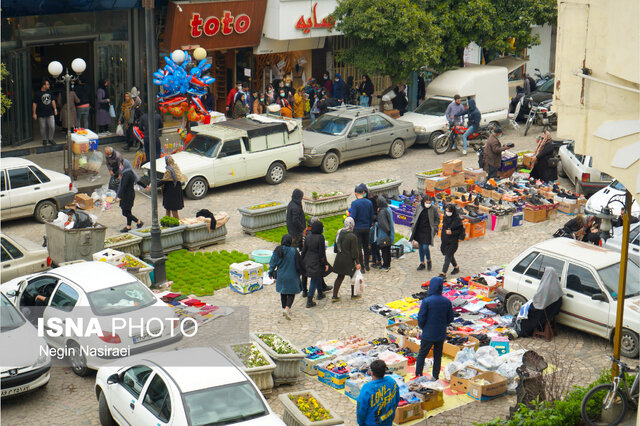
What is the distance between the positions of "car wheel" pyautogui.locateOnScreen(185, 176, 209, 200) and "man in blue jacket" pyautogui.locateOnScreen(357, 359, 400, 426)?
43.1 feet

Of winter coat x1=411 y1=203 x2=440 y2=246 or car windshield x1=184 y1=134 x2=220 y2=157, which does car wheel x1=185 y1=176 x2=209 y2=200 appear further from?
winter coat x1=411 y1=203 x2=440 y2=246

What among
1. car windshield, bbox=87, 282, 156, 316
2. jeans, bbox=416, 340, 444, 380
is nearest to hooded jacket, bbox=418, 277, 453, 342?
jeans, bbox=416, 340, 444, 380

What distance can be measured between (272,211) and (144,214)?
340 centimetres

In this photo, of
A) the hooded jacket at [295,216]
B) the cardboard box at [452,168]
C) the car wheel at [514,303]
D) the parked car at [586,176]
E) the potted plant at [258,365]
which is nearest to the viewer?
the potted plant at [258,365]

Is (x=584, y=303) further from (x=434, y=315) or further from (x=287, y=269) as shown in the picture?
(x=287, y=269)

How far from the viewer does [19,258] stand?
17250 millimetres

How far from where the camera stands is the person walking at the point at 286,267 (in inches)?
635

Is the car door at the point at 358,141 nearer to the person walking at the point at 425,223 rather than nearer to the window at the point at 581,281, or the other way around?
the person walking at the point at 425,223

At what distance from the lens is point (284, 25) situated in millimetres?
31297

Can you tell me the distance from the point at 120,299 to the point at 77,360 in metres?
1.13

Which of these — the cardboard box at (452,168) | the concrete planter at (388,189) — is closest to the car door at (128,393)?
the concrete planter at (388,189)

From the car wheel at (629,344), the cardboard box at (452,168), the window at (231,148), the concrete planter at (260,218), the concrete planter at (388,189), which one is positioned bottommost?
the car wheel at (629,344)

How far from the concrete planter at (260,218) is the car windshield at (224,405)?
9.73 m

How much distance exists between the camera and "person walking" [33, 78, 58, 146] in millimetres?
27016
